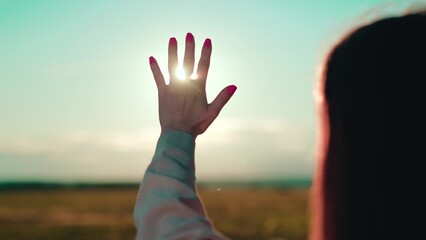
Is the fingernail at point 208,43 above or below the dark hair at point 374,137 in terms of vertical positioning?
above

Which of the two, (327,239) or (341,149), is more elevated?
(341,149)

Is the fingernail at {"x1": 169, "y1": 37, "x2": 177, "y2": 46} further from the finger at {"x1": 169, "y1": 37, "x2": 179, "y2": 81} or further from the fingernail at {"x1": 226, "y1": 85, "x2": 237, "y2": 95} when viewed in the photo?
the fingernail at {"x1": 226, "y1": 85, "x2": 237, "y2": 95}

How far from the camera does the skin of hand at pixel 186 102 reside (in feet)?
7.20

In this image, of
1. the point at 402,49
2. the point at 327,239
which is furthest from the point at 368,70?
the point at 327,239

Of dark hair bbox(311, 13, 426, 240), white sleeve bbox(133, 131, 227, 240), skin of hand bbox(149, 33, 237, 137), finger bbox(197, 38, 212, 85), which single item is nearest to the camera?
dark hair bbox(311, 13, 426, 240)

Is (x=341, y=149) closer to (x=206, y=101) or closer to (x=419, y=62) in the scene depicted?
(x=419, y=62)

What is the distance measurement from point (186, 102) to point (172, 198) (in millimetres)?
304

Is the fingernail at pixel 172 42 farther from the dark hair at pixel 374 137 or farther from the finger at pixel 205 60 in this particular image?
the dark hair at pixel 374 137

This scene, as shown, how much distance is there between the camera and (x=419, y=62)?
1.71 metres

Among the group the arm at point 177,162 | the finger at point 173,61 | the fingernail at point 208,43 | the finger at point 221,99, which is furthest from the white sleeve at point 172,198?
the fingernail at point 208,43

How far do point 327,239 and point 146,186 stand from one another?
0.62 m

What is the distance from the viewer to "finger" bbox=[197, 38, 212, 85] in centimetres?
230

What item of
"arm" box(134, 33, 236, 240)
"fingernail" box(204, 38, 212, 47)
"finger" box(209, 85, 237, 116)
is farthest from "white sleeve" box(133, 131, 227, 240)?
"fingernail" box(204, 38, 212, 47)

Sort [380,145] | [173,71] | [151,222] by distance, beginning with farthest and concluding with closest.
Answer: [173,71] < [151,222] < [380,145]
